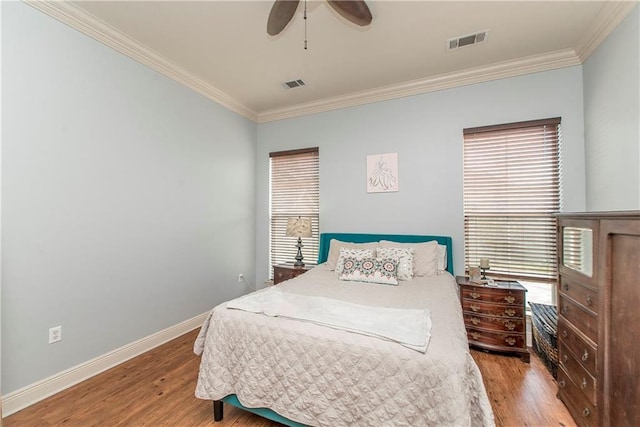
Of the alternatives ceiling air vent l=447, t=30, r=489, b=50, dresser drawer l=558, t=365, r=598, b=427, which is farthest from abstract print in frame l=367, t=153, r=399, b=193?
dresser drawer l=558, t=365, r=598, b=427

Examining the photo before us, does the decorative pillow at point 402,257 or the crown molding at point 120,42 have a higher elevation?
the crown molding at point 120,42

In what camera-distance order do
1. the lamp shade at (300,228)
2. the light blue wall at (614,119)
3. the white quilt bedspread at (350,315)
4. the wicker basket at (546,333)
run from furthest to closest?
the lamp shade at (300,228), the wicker basket at (546,333), the light blue wall at (614,119), the white quilt bedspread at (350,315)

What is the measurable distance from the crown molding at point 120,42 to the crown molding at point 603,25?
378cm

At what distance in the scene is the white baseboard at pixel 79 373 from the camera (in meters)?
1.84

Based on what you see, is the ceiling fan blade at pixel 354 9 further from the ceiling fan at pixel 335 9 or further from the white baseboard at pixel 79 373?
the white baseboard at pixel 79 373

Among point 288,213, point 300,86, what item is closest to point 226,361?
point 288,213

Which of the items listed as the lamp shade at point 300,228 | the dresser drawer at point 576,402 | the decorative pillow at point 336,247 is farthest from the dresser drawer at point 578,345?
the lamp shade at point 300,228

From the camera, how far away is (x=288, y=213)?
164 inches

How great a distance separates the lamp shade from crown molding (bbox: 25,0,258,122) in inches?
74.3

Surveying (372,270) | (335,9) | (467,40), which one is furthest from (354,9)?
(372,270)

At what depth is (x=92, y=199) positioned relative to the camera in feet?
7.52

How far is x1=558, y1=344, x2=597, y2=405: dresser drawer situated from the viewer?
153 centimetres

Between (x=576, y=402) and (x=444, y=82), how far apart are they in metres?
3.09

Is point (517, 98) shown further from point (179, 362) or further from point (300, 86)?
point (179, 362)
